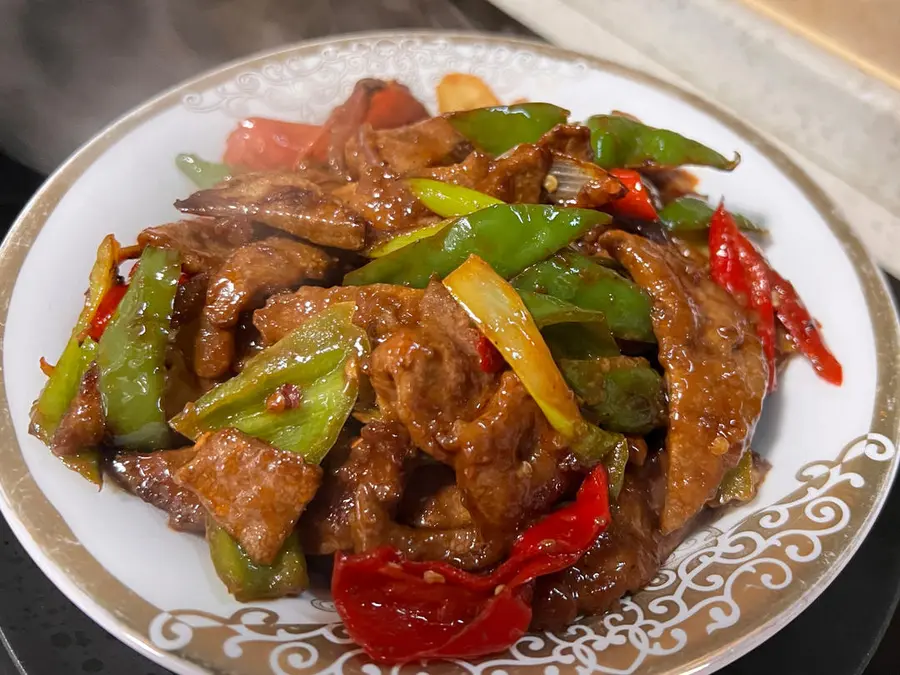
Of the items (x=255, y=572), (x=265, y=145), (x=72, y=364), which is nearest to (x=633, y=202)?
(x=265, y=145)

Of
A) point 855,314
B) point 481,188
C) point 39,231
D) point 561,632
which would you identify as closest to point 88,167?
point 39,231

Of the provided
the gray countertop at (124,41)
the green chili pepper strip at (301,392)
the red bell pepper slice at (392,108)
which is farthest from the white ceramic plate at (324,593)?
the gray countertop at (124,41)

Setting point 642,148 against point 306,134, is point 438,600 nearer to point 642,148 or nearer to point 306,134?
point 642,148

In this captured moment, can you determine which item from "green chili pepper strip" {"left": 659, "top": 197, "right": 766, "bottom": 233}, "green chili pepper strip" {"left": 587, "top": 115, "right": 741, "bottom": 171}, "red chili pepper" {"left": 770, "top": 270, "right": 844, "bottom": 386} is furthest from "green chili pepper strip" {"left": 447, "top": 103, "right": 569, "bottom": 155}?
"red chili pepper" {"left": 770, "top": 270, "right": 844, "bottom": 386}

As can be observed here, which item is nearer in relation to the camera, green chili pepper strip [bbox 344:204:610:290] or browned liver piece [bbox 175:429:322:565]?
browned liver piece [bbox 175:429:322:565]

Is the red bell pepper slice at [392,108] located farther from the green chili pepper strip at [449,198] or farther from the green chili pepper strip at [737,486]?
the green chili pepper strip at [737,486]

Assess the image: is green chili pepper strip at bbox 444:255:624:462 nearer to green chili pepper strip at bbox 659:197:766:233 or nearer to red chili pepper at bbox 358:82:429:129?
green chili pepper strip at bbox 659:197:766:233

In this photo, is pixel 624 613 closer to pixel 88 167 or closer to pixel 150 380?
pixel 150 380
